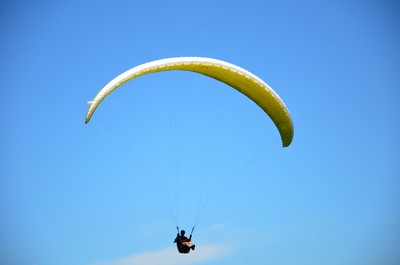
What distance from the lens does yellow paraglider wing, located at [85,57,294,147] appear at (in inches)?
776

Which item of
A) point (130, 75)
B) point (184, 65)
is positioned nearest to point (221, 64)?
point (184, 65)

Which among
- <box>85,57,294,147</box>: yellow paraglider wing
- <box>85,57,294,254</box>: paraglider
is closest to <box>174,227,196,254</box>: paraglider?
<box>85,57,294,254</box>: paraglider

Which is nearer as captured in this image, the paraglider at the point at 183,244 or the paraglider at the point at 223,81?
the paraglider at the point at 223,81

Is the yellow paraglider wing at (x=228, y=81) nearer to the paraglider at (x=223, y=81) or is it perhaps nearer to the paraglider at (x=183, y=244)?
the paraglider at (x=223, y=81)

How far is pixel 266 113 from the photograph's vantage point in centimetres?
2450

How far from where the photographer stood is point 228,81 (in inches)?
899

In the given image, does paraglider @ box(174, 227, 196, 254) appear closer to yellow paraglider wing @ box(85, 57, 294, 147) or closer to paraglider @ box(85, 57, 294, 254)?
paraglider @ box(85, 57, 294, 254)

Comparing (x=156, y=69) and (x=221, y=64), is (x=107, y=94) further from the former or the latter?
(x=221, y=64)

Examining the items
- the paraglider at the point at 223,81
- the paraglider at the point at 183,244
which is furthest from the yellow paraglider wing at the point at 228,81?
the paraglider at the point at 183,244

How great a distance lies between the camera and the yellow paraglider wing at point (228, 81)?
1970 centimetres

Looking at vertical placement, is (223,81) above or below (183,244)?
above

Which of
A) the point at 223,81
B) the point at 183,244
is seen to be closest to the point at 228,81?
the point at 223,81

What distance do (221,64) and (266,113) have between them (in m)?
4.18

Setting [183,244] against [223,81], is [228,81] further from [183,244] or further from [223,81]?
[183,244]
